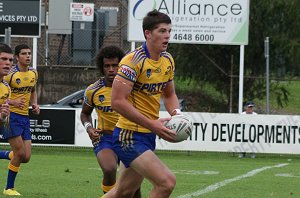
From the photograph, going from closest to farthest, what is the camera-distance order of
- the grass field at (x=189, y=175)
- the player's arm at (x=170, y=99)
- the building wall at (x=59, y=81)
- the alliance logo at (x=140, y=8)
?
the player's arm at (x=170, y=99) → the grass field at (x=189, y=175) → the alliance logo at (x=140, y=8) → the building wall at (x=59, y=81)

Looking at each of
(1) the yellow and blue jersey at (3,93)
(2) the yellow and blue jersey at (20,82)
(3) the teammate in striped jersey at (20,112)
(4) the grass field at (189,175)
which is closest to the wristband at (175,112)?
(1) the yellow and blue jersey at (3,93)

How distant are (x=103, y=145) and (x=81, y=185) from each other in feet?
14.3

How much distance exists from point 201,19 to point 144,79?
17.0 meters

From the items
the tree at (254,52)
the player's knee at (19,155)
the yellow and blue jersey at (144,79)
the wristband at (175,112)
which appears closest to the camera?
the yellow and blue jersey at (144,79)

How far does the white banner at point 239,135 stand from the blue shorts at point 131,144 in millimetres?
15597

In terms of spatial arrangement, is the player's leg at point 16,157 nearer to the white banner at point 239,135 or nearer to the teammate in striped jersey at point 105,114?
the teammate in striped jersey at point 105,114

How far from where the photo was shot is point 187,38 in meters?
25.4

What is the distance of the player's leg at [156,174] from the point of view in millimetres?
8094

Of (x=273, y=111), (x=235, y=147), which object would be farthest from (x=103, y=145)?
(x=273, y=111)

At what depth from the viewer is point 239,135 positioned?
24.1 m

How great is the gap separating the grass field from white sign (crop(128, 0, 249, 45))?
3221mm

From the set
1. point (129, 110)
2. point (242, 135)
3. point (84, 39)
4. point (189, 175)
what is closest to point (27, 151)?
point (189, 175)

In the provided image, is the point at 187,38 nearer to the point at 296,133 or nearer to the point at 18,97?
the point at 296,133

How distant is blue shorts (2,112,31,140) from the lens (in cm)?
1341
